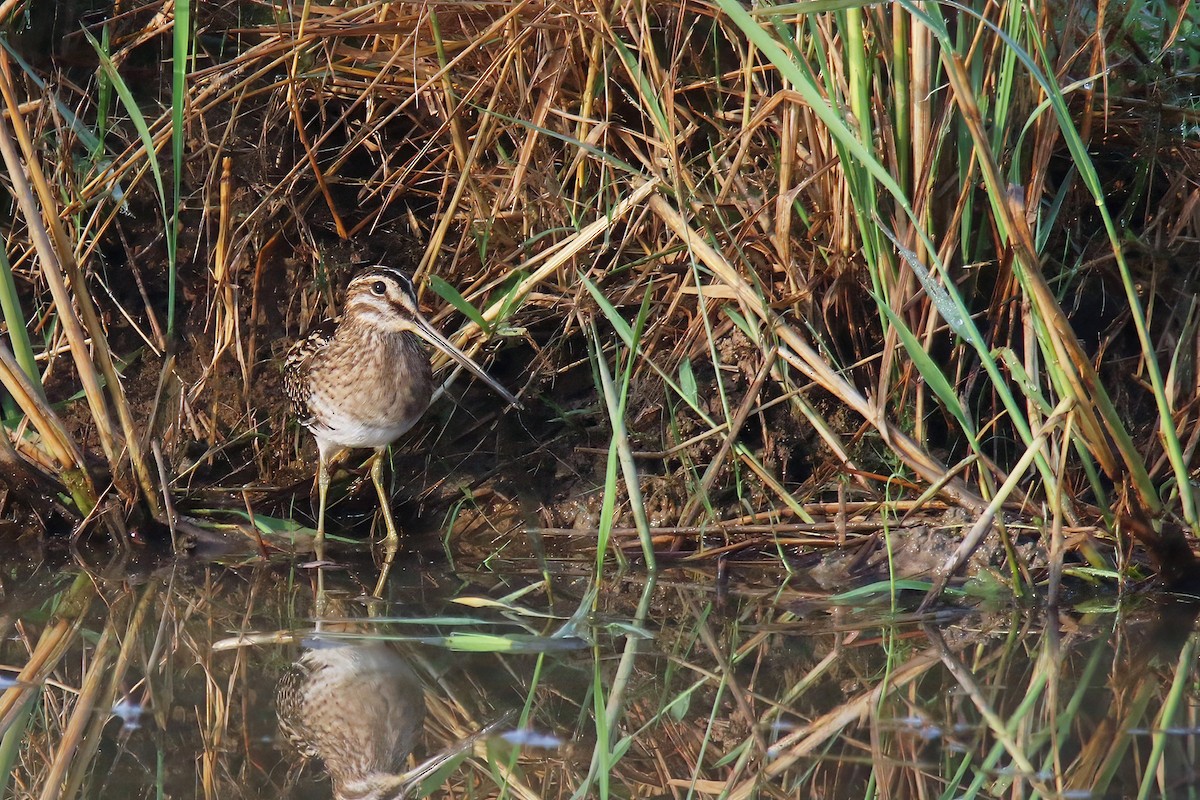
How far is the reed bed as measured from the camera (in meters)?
3.50

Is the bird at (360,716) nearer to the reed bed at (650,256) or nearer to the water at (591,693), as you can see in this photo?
the water at (591,693)

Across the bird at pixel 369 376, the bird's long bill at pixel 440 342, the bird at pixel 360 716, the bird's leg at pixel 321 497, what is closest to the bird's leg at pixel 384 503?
the bird at pixel 369 376

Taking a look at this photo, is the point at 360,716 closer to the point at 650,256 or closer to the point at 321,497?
the point at 321,497

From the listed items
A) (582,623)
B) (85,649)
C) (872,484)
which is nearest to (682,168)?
(872,484)

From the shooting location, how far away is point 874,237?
3.63 m

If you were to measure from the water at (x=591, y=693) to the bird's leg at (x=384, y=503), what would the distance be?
0.53m

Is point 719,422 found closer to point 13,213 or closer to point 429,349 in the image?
point 429,349

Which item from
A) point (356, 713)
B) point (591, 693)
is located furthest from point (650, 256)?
point (356, 713)

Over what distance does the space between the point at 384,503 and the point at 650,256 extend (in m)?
1.17

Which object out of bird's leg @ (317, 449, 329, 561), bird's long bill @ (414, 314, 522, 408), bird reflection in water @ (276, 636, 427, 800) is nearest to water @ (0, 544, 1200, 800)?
bird reflection in water @ (276, 636, 427, 800)

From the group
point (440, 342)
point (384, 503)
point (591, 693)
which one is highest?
point (440, 342)

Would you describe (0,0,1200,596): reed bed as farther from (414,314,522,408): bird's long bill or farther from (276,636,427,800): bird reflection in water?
(276,636,427,800): bird reflection in water

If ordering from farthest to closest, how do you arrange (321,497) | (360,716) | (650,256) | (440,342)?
(321,497) → (440,342) → (650,256) → (360,716)

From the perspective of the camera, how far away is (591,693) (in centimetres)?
297
